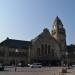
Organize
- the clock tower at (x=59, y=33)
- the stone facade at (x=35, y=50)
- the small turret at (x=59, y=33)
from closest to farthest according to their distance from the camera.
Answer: the stone facade at (x=35, y=50), the clock tower at (x=59, y=33), the small turret at (x=59, y=33)

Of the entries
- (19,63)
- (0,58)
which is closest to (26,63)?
(19,63)

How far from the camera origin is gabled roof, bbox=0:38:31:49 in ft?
266

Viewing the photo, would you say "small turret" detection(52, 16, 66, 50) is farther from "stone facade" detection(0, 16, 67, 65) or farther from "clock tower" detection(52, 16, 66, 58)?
"stone facade" detection(0, 16, 67, 65)

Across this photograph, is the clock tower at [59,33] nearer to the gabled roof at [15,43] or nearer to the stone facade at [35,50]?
the stone facade at [35,50]

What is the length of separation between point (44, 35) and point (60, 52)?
976cm

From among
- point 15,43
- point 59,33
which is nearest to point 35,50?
point 15,43

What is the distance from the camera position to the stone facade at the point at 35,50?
262 ft

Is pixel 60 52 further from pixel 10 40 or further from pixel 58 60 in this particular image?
pixel 10 40

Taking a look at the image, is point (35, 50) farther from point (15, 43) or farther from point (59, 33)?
point (59, 33)

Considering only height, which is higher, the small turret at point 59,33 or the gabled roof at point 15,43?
the small turret at point 59,33

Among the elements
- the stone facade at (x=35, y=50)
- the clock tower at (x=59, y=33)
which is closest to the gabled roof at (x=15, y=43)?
the stone facade at (x=35, y=50)

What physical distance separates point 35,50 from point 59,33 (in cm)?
1550

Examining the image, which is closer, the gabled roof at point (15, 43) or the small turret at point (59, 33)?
the gabled roof at point (15, 43)

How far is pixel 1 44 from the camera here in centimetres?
8000
